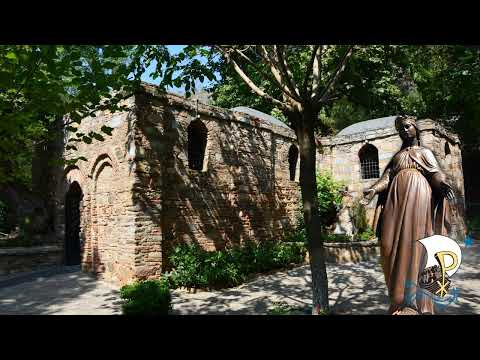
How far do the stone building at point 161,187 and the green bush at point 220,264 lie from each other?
1.18 feet

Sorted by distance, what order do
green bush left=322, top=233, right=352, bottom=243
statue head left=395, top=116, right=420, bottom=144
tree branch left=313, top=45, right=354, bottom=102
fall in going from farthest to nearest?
green bush left=322, top=233, right=352, bottom=243 → tree branch left=313, top=45, right=354, bottom=102 → statue head left=395, top=116, right=420, bottom=144

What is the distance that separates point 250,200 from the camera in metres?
11.4

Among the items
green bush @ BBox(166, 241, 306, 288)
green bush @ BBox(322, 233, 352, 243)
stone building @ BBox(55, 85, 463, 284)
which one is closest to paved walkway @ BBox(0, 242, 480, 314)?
green bush @ BBox(166, 241, 306, 288)

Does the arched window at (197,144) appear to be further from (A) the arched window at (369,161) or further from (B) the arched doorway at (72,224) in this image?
(A) the arched window at (369,161)

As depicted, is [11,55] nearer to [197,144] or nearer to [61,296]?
[61,296]

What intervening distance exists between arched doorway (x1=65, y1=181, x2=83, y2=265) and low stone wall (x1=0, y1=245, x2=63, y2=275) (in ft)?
0.86

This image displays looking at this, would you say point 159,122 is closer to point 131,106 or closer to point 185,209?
point 131,106

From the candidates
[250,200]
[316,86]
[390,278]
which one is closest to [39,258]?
[250,200]

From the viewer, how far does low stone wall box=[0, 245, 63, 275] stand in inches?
402

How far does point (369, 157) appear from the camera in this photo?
51.5ft

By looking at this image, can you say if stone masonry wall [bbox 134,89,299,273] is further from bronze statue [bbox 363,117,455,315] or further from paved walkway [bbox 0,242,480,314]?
bronze statue [bbox 363,117,455,315]

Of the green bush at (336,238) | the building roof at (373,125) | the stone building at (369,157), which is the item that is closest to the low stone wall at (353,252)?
the green bush at (336,238)

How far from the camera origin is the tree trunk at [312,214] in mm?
5418

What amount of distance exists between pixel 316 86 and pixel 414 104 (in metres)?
15.9
